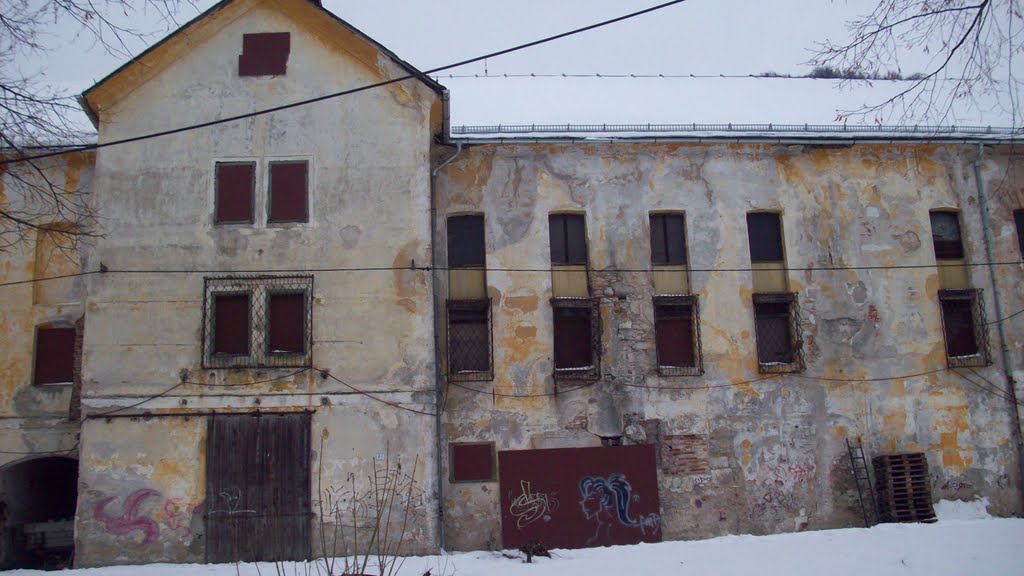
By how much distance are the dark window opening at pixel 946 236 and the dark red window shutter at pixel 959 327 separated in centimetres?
108

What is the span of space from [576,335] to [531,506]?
11.9 ft

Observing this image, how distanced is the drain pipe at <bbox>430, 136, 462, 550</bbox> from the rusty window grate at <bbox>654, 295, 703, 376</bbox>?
4.61 meters

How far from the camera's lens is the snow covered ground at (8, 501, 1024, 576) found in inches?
488

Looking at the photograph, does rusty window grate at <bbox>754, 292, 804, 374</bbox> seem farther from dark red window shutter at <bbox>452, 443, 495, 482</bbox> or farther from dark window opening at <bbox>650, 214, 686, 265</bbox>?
dark red window shutter at <bbox>452, 443, 495, 482</bbox>

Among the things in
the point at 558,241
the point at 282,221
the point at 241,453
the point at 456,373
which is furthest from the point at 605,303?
the point at 241,453

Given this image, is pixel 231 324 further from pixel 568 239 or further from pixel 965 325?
pixel 965 325

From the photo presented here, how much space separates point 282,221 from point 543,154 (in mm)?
5644

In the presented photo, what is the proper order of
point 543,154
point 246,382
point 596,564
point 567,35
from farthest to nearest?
1. point 543,154
2. point 246,382
3. point 596,564
4. point 567,35

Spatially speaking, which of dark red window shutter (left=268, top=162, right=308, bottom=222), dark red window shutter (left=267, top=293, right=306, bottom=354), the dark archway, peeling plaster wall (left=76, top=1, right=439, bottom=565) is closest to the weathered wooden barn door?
peeling plaster wall (left=76, top=1, right=439, bottom=565)

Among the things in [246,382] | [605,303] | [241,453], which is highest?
[605,303]

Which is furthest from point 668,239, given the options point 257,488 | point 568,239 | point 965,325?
point 257,488

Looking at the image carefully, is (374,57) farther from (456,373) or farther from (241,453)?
(241,453)

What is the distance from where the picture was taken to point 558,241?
1681 centimetres

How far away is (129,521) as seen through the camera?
45.6 ft
